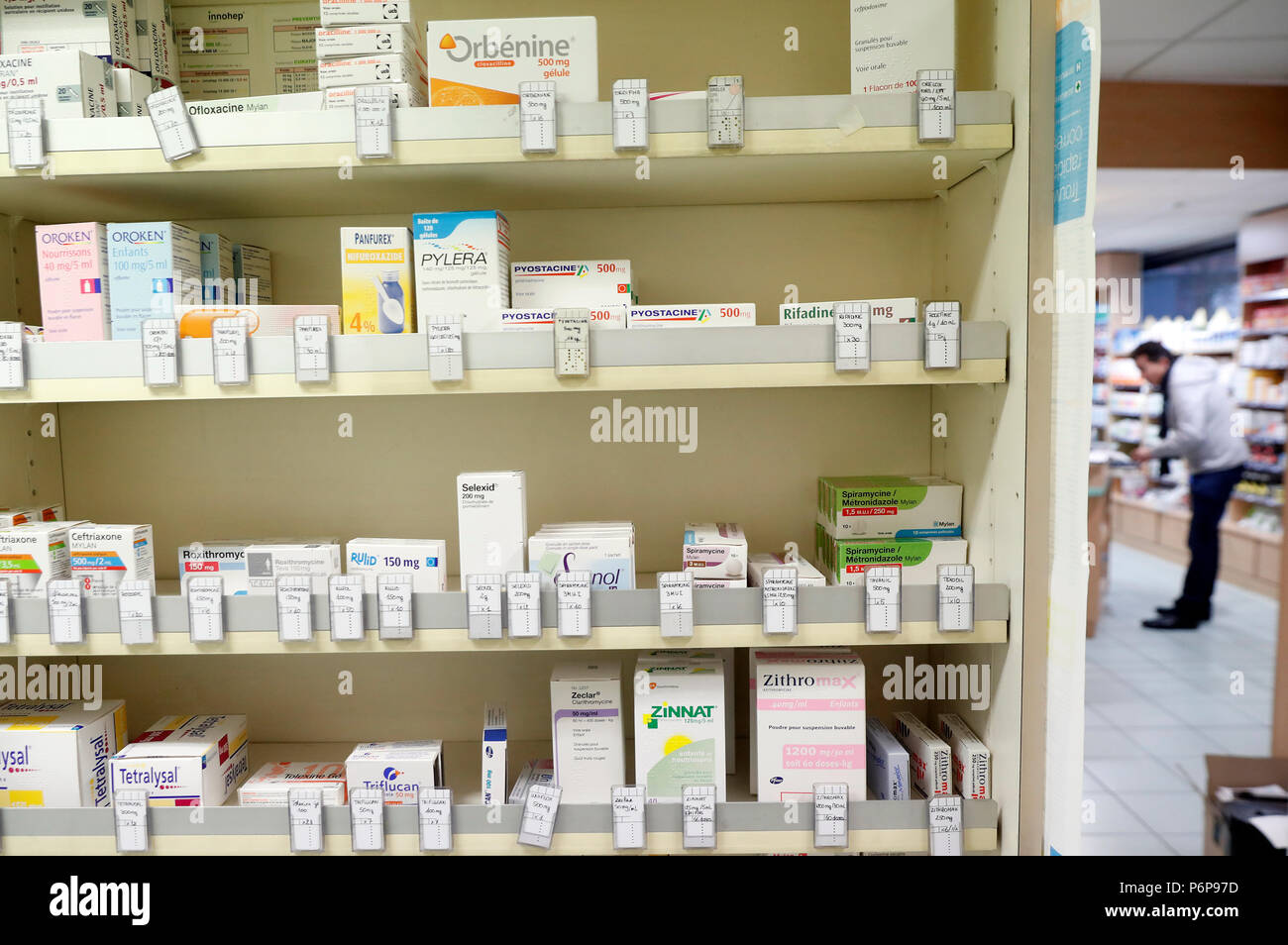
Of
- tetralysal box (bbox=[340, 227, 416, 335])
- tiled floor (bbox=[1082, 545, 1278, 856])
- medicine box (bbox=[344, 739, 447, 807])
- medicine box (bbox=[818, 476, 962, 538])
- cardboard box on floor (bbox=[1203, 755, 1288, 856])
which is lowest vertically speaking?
tiled floor (bbox=[1082, 545, 1278, 856])

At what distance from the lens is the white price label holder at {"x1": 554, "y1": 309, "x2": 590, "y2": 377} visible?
1642 millimetres

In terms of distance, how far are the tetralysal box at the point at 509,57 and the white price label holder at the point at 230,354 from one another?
2.13ft

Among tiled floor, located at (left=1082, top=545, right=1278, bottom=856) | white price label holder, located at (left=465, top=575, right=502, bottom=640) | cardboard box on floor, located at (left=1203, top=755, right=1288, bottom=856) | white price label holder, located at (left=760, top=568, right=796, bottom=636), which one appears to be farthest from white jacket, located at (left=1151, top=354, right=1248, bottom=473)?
white price label holder, located at (left=465, top=575, right=502, bottom=640)

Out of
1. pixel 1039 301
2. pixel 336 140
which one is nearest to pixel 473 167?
pixel 336 140

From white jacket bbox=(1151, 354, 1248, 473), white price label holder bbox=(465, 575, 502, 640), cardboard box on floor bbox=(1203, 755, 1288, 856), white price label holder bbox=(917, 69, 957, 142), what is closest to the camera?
white price label holder bbox=(917, 69, 957, 142)

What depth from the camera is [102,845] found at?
1.78 metres

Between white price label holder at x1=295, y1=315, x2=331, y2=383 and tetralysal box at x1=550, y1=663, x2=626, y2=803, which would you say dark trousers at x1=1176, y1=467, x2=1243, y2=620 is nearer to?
tetralysal box at x1=550, y1=663, x2=626, y2=803

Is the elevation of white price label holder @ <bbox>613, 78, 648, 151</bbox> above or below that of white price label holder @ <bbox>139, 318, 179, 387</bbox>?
above

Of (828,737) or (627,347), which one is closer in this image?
(627,347)

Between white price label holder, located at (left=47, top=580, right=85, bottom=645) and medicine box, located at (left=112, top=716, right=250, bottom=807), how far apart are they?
0.32 meters

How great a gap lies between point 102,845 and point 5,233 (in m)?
1.53

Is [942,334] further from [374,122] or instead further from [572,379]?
[374,122]
